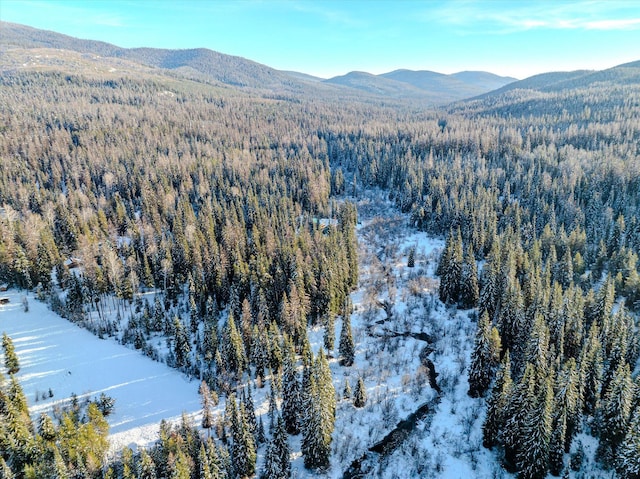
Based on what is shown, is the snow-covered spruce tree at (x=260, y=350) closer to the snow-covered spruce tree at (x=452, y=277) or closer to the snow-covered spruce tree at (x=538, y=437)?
the snow-covered spruce tree at (x=538, y=437)

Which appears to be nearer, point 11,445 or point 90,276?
point 11,445

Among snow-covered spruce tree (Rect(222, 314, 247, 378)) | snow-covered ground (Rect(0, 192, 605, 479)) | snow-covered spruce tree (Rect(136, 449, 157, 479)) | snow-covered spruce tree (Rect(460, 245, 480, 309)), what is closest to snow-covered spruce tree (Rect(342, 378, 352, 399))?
snow-covered ground (Rect(0, 192, 605, 479))

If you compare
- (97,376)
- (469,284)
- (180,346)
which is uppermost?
(469,284)

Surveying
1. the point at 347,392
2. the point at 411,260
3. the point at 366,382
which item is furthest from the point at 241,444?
the point at 411,260

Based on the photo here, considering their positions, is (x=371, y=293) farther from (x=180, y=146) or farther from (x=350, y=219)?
(x=180, y=146)

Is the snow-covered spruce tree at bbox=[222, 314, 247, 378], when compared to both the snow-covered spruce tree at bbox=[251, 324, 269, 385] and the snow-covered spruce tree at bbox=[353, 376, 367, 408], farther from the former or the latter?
the snow-covered spruce tree at bbox=[353, 376, 367, 408]

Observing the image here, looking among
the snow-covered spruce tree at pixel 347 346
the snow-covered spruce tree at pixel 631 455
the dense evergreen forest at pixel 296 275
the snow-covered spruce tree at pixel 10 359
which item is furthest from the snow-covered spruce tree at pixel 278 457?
the snow-covered spruce tree at pixel 10 359

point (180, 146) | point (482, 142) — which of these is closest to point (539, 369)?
point (482, 142)

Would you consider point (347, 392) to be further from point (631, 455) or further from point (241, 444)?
point (631, 455)
